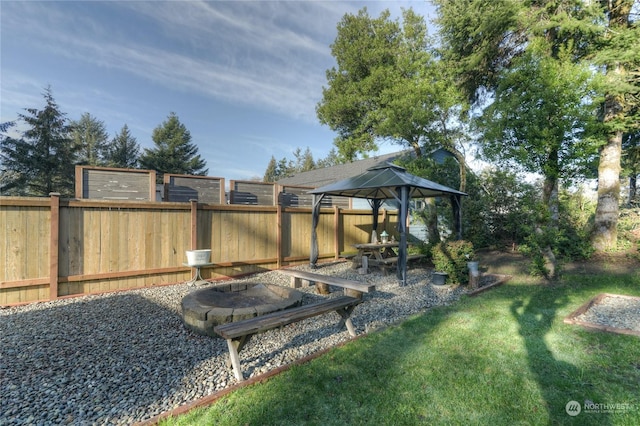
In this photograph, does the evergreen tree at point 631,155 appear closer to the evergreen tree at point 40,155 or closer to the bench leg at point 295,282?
the bench leg at point 295,282

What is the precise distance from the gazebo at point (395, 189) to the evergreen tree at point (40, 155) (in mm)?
23516

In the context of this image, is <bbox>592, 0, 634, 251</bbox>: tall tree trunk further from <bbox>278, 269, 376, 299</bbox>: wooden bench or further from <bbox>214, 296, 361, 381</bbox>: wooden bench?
<bbox>214, 296, 361, 381</bbox>: wooden bench

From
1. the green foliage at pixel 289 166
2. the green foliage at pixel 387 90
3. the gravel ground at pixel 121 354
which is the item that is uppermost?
the green foliage at pixel 289 166

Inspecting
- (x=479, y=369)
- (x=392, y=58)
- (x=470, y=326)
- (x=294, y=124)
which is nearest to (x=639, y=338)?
(x=470, y=326)

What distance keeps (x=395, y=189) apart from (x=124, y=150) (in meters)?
33.7

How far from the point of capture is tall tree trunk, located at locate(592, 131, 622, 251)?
7.95 meters

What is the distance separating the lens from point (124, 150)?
31.4m

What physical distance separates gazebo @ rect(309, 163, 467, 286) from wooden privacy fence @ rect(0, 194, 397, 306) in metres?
0.99

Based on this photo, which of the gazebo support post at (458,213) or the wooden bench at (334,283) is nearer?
the wooden bench at (334,283)

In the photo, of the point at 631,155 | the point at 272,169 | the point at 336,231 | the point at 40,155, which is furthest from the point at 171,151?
the point at 631,155

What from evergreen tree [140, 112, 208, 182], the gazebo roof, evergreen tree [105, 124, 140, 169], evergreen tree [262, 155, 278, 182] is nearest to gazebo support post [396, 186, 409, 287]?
the gazebo roof

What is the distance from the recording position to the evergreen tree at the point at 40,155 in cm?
1952

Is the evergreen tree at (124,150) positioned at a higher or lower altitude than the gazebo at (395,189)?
higher

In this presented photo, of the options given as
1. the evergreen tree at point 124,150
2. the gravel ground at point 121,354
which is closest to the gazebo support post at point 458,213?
the gravel ground at point 121,354
